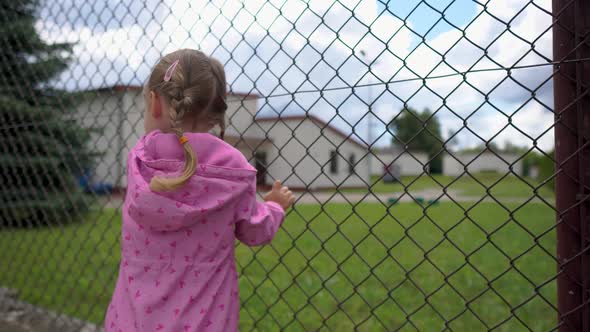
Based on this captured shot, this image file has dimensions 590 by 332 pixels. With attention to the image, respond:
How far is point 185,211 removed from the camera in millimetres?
1269

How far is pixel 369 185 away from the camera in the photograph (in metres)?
1.68

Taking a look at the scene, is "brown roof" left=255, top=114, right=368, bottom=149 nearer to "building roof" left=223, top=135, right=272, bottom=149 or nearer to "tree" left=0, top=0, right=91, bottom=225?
"building roof" left=223, top=135, right=272, bottom=149

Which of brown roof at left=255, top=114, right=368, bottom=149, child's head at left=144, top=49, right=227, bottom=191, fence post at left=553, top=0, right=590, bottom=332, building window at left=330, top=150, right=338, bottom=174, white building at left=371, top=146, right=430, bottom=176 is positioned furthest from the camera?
building window at left=330, top=150, right=338, bottom=174

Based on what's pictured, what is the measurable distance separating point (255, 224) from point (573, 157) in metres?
0.87

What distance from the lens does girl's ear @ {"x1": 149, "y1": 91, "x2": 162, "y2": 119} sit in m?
1.35

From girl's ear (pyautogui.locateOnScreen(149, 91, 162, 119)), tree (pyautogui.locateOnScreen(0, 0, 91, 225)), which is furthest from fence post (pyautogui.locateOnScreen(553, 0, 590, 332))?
tree (pyautogui.locateOnScreen(0, 0, 91, 225))

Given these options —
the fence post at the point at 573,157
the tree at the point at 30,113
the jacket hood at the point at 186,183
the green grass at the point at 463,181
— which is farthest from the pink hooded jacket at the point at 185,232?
the tree at the point at 30,113

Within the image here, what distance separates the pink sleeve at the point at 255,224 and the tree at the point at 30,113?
171 cm

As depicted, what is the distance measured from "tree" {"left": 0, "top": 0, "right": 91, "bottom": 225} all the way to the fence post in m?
2.46

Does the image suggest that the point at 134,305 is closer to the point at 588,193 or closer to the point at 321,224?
the point at 588,193

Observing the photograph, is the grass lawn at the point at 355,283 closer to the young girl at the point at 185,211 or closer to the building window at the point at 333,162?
the building window at the point at 333,162

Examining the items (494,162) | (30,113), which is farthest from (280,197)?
(30,113)

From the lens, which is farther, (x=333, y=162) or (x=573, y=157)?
(x=333, y=162)

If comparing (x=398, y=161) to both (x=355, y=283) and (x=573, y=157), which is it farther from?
(x=355, y=283)
